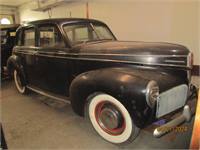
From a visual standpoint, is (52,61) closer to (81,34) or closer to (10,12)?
(81,34)

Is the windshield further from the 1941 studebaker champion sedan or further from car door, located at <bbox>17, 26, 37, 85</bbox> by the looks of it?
car door, located at <bbox>17, 26, 37, 85</bbox>

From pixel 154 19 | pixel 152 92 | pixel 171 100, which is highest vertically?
pixel 154 19

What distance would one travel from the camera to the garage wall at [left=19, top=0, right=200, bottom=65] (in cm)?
388

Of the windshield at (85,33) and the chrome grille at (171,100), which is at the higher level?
the windshield at (85,33)

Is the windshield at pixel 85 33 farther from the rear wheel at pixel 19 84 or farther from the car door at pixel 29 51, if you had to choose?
the rear wheel at pixel 19 84

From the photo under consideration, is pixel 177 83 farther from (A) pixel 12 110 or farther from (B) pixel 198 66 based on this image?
(A) pixel 12 110

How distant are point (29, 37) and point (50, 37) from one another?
82cm

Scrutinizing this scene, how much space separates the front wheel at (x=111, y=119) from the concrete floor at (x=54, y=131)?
13 centimetres

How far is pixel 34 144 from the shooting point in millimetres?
2342

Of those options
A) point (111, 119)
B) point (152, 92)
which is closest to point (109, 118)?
point (111, 119)

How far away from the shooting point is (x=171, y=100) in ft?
6.85

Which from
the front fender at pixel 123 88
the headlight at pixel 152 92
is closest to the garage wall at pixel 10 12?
the front fender at pixel 123 88

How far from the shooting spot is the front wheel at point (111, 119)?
2072 mm

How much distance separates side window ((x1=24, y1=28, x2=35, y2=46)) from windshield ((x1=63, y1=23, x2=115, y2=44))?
35.8 inches
